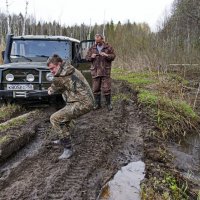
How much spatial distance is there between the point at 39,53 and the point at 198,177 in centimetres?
535

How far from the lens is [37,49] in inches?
364

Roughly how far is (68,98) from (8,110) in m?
3.19

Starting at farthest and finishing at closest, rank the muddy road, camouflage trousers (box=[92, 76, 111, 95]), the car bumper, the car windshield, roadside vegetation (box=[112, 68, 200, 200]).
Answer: the car windshield < camouflage trousers (box=[92, 76, 111, 95]) < the car bumper < roadside vegetation (box=[112, 68, 200, 200]) < the muddy road

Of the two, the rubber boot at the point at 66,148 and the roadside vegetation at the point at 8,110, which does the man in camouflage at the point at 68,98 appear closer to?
the rubber boot at the point at 66,148

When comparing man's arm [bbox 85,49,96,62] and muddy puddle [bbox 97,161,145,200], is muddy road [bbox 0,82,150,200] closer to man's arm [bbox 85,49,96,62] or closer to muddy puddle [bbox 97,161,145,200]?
muddy puddle [bbox 97,161,145,200]

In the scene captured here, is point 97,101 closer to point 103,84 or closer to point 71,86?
point 103,84

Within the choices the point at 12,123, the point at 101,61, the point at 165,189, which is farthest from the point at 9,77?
the point at 165,189

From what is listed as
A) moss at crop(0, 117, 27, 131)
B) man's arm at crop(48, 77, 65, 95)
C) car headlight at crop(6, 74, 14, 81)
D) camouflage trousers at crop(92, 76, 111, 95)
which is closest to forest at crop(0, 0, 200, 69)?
camouflage trousers at crop(92, 76, 111, 95)

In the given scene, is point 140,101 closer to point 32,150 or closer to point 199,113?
point 199,113

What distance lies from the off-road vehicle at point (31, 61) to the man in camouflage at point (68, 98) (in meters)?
2.64

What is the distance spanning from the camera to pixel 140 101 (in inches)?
371

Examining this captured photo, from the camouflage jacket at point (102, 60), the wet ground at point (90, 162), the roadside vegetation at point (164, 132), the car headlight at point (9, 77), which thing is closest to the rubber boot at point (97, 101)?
the camouflage jacket at point (102, 60)

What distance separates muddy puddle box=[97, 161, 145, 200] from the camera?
4.46 metres

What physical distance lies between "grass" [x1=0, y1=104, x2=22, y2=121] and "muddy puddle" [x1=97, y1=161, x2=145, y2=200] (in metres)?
3.49
